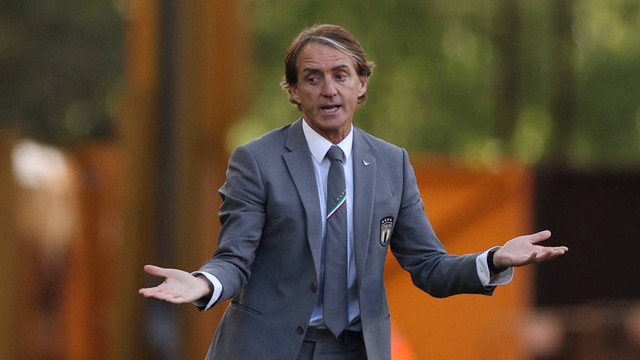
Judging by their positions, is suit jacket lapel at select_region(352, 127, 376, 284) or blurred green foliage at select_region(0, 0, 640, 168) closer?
suit jacket lapel at select_region(352, 127, 376, 284)

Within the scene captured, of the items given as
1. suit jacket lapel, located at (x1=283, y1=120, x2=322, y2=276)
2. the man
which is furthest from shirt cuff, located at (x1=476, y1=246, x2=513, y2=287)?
suit jacket lapel, located at (x1=283, y1=120, x2=322, y2=276)

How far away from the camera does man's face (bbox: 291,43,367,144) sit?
3.92m

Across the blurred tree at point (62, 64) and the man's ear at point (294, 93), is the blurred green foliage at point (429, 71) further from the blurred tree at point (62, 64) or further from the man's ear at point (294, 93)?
the man's ear at point (294, 93)

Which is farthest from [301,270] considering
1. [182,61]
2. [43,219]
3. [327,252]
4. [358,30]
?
[358,30]

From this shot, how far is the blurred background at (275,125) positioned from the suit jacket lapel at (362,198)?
3.06m

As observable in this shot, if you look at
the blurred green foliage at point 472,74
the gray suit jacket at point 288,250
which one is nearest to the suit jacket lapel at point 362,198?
the gray suit jacket at point 288,250

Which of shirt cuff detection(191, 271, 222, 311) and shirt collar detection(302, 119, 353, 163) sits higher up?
shirt collar detection(302, 119, 353, 163)

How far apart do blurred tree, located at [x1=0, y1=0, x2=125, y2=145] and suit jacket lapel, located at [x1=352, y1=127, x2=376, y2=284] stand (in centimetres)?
1641

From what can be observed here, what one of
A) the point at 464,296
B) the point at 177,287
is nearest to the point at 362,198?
the point at 177,287

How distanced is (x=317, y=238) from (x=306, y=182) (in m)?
0.15

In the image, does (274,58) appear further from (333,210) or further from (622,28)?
(333,210)

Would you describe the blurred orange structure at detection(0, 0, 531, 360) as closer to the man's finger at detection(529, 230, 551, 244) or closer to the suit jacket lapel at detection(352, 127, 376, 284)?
the suit jacket lapel at detection(352, 127, 376, 284)

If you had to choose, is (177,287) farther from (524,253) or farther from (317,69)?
(524,253)

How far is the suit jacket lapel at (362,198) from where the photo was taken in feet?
12.8
